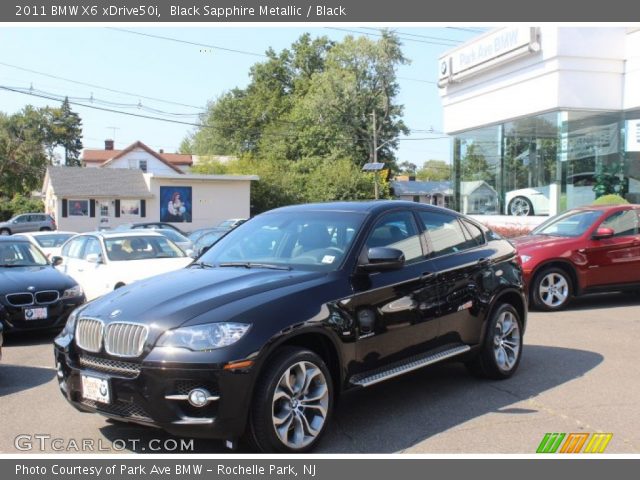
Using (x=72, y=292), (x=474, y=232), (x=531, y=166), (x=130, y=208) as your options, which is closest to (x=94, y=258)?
(x=72, y=292)

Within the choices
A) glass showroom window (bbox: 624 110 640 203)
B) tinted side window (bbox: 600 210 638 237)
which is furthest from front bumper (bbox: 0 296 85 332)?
glass showroom window (bbox: 624 110 640 203)

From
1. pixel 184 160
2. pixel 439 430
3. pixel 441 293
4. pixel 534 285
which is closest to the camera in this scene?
pixel 439 430

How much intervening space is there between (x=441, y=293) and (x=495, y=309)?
37.0 inches

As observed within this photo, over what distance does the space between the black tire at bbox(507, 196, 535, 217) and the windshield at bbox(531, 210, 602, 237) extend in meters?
9.73

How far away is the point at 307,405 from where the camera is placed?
14.9 ft

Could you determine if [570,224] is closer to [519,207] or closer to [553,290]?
[553,290]

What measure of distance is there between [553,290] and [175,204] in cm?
3495

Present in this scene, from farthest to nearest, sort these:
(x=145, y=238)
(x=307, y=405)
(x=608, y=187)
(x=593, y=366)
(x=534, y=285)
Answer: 1. (x=608, y=187)
2. (x=145, y=238)
3. (x=534, y=285)
4. (x=593, y=366)
5. (x=307, y=405)

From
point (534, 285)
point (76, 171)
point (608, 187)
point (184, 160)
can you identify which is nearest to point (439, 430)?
point (534, 285)

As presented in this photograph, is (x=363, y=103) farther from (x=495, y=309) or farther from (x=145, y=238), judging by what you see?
(x=495, y=309)

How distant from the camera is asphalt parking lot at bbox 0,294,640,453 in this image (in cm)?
480

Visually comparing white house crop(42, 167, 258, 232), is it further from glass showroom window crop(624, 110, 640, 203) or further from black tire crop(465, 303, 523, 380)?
black tire crop(465, 303, 523, 380)

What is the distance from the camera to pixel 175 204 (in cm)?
4306

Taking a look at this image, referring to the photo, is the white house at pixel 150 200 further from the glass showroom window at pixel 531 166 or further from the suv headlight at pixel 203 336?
the suv headlight at pixel 203 336
